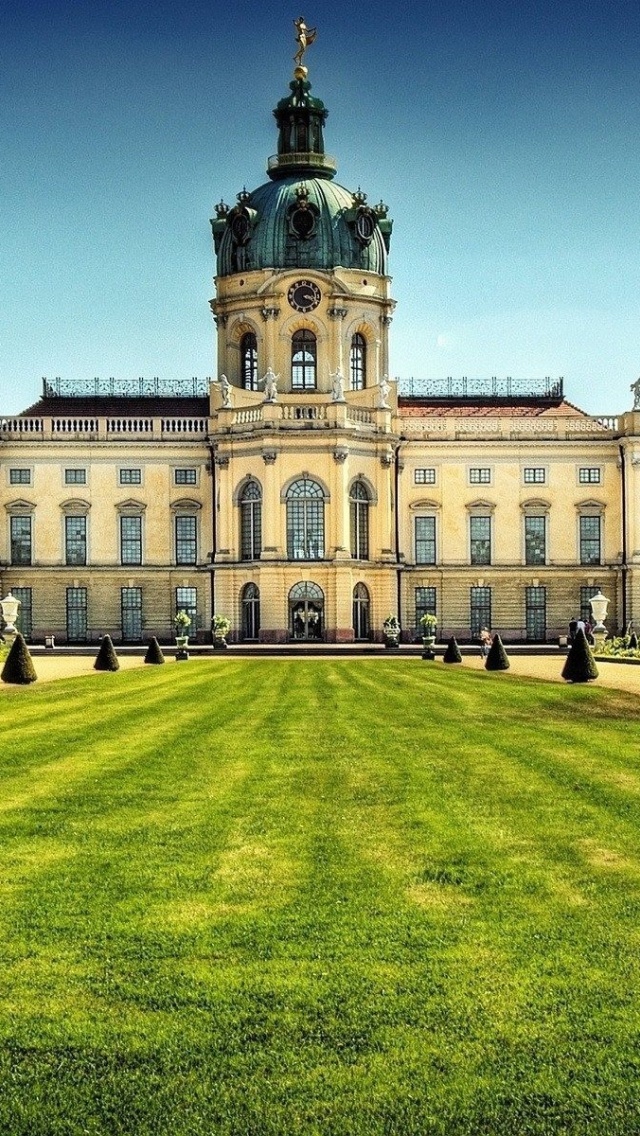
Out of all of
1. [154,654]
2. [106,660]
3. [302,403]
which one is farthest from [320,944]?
[302,403]

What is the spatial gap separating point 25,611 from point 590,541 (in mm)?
38595

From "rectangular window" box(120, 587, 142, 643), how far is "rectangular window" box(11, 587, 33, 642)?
20.1ft

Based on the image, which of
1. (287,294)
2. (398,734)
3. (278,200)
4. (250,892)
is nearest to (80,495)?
(287,294)

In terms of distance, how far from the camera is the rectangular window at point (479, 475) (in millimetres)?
78562

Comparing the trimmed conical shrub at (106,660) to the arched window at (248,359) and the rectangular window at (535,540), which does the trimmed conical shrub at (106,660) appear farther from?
the rectangular window at (535,540)

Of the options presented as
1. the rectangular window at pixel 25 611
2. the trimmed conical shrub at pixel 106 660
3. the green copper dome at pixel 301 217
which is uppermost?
the green copper dome at pixel 301 217

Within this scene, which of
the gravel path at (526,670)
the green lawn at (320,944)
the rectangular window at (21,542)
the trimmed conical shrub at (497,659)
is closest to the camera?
the green lawn at (320,944)

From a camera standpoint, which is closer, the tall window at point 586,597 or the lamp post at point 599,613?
the lamp post at point 599,613

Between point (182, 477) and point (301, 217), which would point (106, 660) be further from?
point (301, 217)

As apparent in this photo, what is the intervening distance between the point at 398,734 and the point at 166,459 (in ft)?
196

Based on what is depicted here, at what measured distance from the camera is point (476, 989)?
7.88 metres

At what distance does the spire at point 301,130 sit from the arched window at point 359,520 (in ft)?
77.7

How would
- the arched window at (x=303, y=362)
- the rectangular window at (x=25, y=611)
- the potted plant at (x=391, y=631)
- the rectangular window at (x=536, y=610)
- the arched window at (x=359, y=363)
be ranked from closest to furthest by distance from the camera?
the potted plant at (x=391, y=631) < the rectangular window at (x=25, y=611) < the rectangular window at (x=536, y=610) < the arched window at (x=303, y=362) < the arched window at (x=359, y=363)

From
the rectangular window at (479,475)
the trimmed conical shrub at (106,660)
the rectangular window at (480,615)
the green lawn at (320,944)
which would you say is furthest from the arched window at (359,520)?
the green lawn at (320,944)
